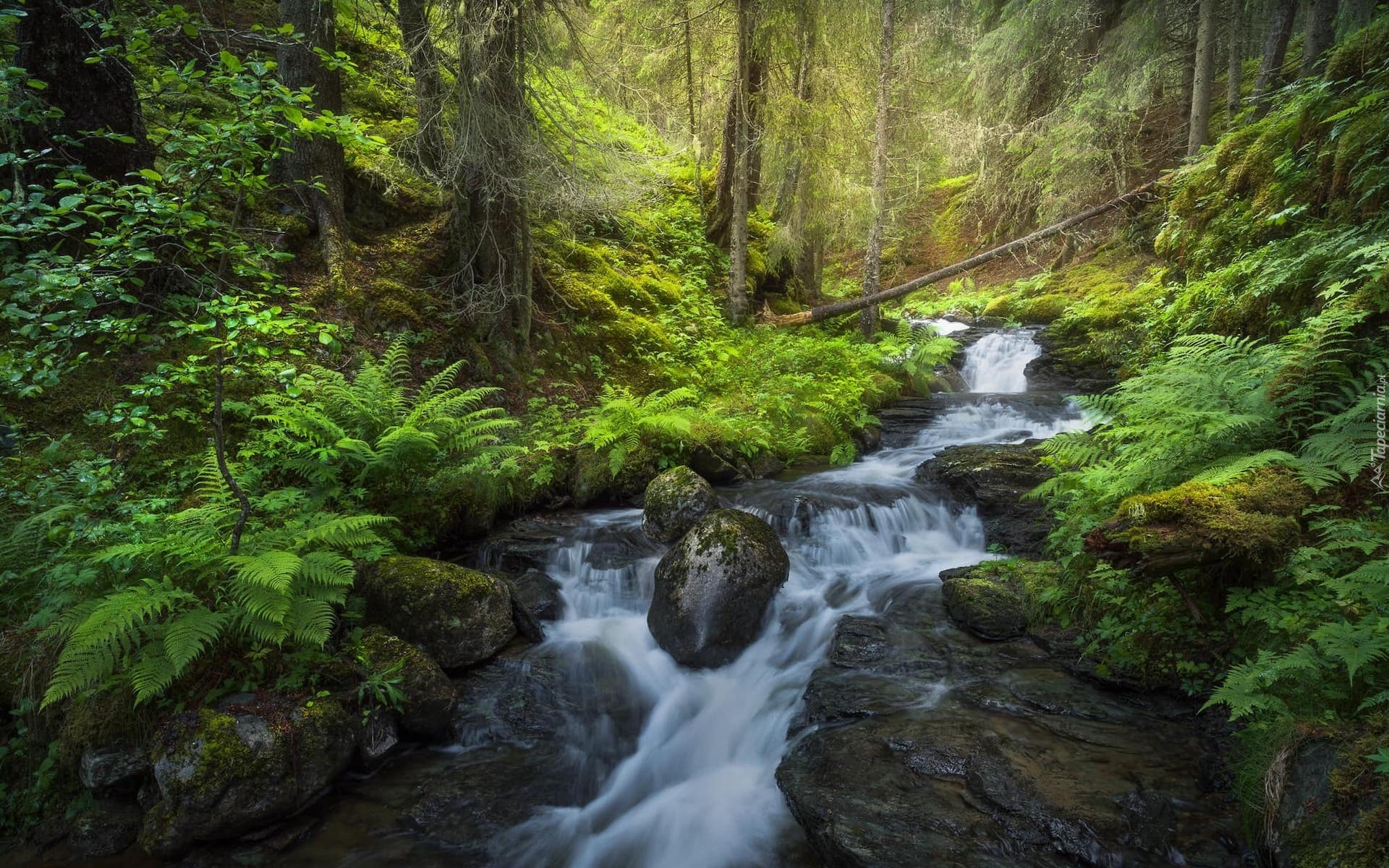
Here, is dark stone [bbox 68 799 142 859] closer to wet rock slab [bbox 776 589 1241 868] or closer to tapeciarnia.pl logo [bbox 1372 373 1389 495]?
wet rock slab [bbox 776 589 1241 868]

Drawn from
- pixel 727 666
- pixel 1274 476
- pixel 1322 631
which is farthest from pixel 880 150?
pixel 1322 631

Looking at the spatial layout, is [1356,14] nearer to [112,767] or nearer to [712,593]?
[712,593]

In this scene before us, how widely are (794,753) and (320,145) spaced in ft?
27.6

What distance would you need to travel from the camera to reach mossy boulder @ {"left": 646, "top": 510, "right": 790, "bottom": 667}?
5.61 meters

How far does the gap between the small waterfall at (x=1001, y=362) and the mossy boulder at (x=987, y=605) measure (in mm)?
8557

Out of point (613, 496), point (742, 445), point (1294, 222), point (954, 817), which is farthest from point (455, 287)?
point (1294, 222)

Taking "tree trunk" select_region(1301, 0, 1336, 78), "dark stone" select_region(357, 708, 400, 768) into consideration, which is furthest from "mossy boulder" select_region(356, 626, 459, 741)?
"tree trunk" select_region(1301, 0, 1336, 78)

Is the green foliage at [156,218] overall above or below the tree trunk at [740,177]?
below

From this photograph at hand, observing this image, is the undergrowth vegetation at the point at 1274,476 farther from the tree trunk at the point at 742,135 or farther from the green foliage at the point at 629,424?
the tree trunk at the point at 742,135

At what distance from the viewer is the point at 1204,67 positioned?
1259 cm

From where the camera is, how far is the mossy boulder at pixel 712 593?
5613 mm

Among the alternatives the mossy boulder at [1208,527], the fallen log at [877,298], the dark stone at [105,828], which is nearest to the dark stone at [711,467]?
the mossy boulder at [1208,527]

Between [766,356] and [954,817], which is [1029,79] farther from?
[954,817]

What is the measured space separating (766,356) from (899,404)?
113 inches
